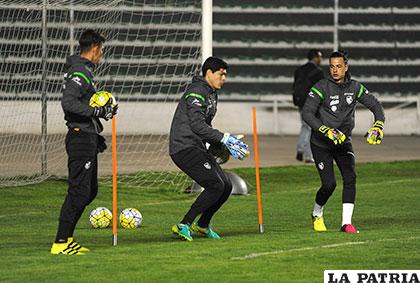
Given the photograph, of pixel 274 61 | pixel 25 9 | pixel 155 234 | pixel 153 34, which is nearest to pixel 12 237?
pixel 155 234

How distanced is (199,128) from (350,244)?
5.78 ft

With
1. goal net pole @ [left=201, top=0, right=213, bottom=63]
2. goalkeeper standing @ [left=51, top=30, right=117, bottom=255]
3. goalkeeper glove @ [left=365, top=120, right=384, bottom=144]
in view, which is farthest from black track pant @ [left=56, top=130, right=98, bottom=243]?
goal net pole @ [left=201, top=0, right=213, bottom=63]

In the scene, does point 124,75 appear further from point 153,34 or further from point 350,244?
point 350,244

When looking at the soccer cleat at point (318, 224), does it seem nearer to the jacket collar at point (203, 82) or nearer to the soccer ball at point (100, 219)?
the jacket collar at point (203, 82)

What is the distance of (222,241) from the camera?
12219 mm

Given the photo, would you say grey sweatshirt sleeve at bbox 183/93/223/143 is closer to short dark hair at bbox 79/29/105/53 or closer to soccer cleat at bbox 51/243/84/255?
short dark hair at bbox 79/29/105/53

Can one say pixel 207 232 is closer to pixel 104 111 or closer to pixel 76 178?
pixel 76 178

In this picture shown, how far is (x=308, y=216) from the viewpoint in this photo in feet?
49.5

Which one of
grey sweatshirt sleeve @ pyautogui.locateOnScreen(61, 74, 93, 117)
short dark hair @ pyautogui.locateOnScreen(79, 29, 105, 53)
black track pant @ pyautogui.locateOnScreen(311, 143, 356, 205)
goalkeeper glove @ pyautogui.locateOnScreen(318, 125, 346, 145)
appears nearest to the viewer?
grey sweatshirt sleeve @ pyautogui.locateOnScreen(61, 74, 93, 117)

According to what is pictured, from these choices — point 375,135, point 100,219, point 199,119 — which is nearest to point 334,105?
point 375,135

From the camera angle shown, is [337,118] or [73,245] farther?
[337,118]

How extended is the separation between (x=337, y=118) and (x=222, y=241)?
6.15ft

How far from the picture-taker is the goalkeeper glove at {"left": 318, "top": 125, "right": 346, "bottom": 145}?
12734 mm

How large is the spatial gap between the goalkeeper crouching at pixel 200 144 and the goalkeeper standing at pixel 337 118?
113 centimetres
